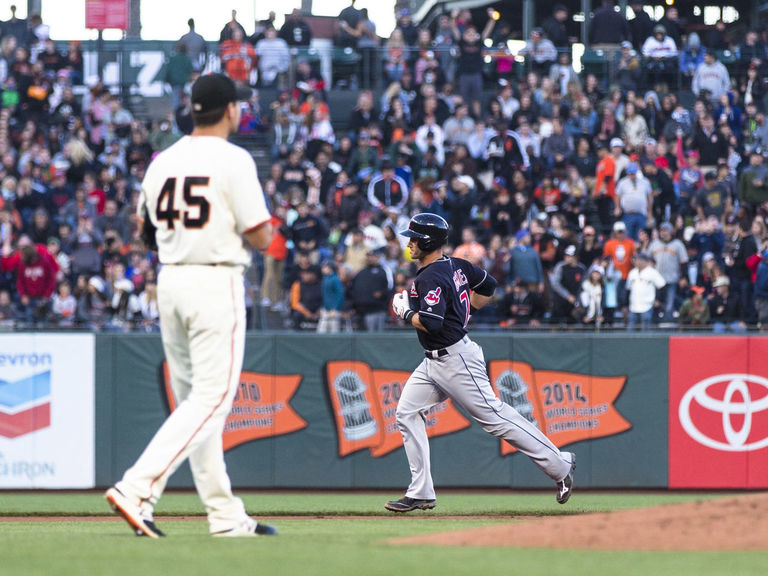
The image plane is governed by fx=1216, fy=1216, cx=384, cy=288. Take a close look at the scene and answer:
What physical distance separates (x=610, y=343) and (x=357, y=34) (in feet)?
36.2

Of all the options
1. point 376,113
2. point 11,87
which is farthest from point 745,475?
point 11,87

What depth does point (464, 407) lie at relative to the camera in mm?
8570

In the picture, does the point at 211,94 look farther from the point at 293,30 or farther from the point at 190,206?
the point at 293,30

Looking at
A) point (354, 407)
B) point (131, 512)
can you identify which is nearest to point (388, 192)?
point (354, 407)

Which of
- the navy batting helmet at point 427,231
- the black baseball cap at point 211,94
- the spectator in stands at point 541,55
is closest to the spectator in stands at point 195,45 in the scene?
the spectator in stands at point 541,55

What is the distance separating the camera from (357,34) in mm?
23219

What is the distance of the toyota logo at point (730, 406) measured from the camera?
45.1ft

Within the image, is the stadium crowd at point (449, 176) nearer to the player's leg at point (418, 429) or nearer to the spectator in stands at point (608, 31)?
the spectator in stands at point (608, 31)

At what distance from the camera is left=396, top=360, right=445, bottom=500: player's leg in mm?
8578

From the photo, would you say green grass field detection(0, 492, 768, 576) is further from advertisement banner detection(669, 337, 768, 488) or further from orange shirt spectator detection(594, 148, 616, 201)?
orange shirt spectator detection(594, 148, 616, 201)

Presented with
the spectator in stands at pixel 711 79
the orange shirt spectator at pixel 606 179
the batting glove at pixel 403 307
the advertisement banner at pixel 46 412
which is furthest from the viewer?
the spectator in stands at pixel 711 79

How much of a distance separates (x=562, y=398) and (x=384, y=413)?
80.9 inches

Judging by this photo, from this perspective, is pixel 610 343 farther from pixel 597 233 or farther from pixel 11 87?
pixel 11 87

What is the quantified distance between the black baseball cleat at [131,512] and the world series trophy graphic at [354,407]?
842 cm
